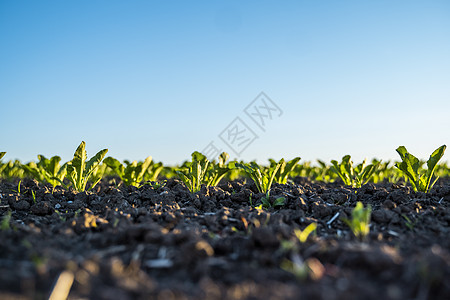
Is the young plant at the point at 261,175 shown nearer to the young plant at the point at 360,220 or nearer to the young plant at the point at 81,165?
the young plant at the point at 360,220

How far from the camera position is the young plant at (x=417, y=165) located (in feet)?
12.0

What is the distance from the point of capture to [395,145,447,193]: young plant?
364 centimetres

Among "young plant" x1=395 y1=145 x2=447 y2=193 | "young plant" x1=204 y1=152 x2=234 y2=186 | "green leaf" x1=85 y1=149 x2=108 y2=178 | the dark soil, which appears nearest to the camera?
the dark soil

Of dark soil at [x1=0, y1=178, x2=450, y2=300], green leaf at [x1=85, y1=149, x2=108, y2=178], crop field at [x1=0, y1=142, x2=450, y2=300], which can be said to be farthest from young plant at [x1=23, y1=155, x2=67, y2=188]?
dark soil at [x1=0, y1=178, x2=450, y2=300]

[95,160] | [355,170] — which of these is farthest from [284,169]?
[95,160]

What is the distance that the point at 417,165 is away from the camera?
147 inches

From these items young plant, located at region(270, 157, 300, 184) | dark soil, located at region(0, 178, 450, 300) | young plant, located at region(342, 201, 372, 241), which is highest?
young plant, located at region(270, 157, 300, 184)

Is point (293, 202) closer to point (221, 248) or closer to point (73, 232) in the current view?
point (221, 248)

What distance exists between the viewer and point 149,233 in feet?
6.39

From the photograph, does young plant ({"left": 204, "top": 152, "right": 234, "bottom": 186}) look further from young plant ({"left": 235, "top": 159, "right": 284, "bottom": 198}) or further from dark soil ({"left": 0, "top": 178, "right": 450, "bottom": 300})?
dark soil ({"left": 0, "top": 178, "right": 450, "bottom": 300})

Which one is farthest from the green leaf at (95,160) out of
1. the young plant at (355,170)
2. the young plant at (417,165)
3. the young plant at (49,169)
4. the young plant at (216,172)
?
the young plant at (417,165)

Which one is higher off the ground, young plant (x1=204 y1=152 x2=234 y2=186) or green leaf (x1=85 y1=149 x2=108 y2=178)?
young plant (x1=204 y1=152 x2=234 y2=186)

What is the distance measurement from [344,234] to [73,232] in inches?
76.0

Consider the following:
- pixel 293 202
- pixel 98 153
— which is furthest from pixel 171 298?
pixel 98 153
